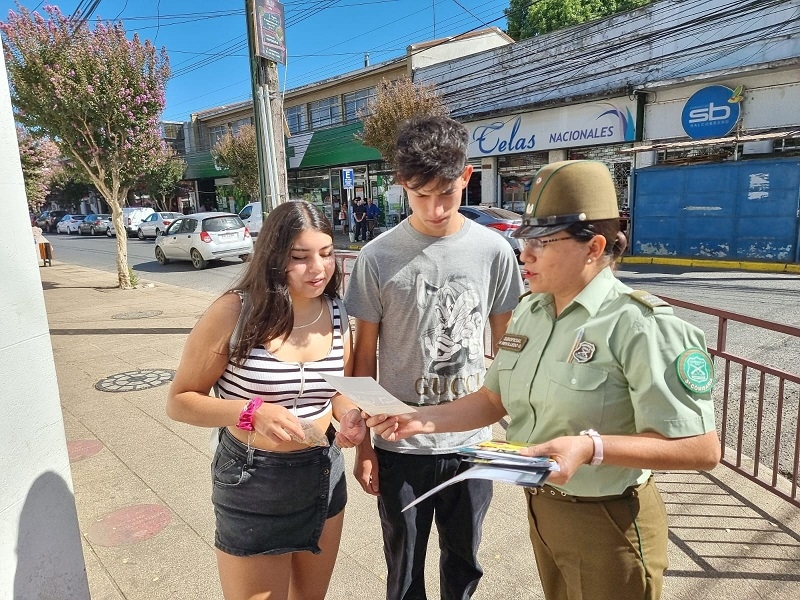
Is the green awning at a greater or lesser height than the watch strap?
greater

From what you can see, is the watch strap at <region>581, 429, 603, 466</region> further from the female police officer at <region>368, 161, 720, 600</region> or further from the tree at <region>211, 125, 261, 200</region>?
the tree at <region>211, 125, 261, 200</region>

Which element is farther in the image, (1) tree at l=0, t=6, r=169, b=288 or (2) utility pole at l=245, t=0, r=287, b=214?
(1) tree at l=0, t=6, r=169, b=288

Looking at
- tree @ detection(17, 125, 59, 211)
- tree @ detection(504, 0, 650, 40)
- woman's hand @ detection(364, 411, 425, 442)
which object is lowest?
woman's hand @ detection(364, 411, 425, 442)

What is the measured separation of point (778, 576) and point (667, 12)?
52.9 ft

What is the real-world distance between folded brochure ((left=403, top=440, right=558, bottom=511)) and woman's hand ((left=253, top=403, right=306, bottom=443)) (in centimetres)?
58

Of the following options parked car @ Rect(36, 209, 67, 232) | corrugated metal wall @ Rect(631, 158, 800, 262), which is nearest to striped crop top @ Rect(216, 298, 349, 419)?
corrugated metal wall @ Rect(631, 158, 800, 262)

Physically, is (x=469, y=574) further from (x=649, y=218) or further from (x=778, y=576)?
(x=649, y=218)

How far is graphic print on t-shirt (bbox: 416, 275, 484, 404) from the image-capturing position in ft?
6.78

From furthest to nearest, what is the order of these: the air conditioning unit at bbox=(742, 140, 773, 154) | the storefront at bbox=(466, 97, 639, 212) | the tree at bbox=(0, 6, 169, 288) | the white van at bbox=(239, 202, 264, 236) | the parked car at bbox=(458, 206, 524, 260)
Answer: the white van at bbox=(239, 202, 264, 236) → the storefront at bbox=(466, 97, 639, 212) → the air conditioning unit at bbox=(742, 140, 773, 154) → the parked car at bbox=(458, 206, 524, 260) → the tree at bbox=(0, 6, 169, 288)

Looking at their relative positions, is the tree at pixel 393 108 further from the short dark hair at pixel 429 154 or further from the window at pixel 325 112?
the short dark hair at pixel 429 154

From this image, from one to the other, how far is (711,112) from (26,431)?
1591cm

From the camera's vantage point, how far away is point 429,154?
192 centimetres

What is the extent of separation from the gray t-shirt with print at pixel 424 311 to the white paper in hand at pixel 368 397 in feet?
1.71

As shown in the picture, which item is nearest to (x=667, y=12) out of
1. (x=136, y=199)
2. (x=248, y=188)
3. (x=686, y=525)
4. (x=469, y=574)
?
(x=686, y=525)
